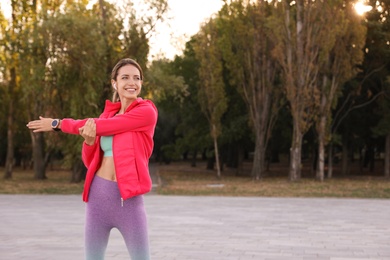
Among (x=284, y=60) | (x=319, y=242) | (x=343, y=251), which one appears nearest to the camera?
(x=343, y=251)

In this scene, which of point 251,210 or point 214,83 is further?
point 214,83

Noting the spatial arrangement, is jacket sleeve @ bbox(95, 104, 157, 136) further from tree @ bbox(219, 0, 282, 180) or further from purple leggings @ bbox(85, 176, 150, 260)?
tree @ bbox(219, 0, 282, 180)

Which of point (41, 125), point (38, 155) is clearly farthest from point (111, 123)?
point (38, 155)

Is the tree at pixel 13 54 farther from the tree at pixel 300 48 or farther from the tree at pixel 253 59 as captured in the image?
the tree at pixel 300 48

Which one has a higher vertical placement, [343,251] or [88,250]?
[88,250]

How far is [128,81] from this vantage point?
3.98m

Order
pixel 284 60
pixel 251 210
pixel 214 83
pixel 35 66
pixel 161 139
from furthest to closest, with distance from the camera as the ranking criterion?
pixel 161 139 < pixel 214 83 < pixel 284 60 < pixel 35 66 < pixel 251 210

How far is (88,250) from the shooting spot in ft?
13.2

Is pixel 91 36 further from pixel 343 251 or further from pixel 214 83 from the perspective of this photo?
pixel 343 251

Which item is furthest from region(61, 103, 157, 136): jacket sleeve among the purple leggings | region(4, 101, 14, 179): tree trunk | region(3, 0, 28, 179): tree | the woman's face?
region(4, 101, 14, 179): tree trunk

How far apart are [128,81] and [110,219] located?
0.82 m

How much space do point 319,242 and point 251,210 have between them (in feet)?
18.0

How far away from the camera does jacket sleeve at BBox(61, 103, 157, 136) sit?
3.84 m

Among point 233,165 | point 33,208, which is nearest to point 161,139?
point 233,165
